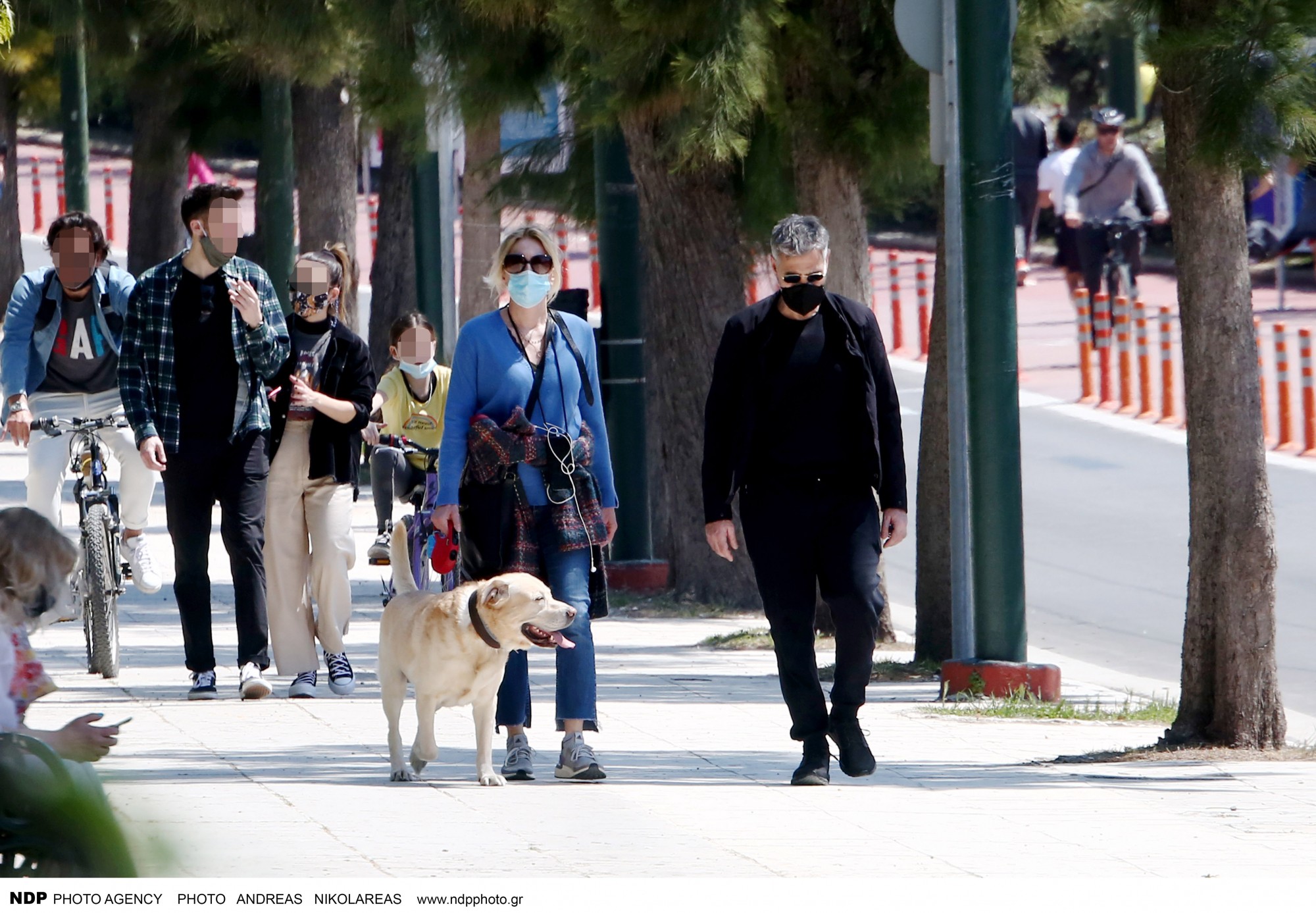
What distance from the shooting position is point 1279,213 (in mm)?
28328

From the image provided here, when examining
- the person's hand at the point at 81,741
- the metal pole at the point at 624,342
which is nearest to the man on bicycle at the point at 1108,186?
the metal pole at the point at 624,342

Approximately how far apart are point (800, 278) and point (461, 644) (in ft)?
5.13

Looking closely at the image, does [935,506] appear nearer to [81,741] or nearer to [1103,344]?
[81,741]

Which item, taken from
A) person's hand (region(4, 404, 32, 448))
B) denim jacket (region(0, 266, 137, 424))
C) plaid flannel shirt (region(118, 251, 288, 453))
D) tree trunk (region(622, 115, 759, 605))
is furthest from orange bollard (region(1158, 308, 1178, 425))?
person's hand (region(4, 404, 32, 448))

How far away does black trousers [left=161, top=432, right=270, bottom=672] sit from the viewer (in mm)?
8547

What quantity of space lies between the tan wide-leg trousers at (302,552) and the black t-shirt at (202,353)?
1.52 ft

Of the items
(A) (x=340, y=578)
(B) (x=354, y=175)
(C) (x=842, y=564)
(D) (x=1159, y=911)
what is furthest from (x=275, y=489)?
(B) (x=354, y=175)

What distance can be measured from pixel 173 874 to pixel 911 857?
8.47ft

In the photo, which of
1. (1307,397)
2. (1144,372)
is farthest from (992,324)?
(1144,372)

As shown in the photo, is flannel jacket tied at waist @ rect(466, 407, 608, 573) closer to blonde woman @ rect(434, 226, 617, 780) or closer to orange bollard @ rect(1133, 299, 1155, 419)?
blonde woman @ rect(434, 226, 617, 780)

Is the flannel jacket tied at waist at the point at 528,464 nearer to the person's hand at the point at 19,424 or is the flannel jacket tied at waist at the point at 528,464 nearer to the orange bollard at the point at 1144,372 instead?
the person's hand at the point at 19,424

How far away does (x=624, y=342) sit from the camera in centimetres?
1305

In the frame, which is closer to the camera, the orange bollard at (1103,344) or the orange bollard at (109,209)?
the orange bollard at (1103,344)

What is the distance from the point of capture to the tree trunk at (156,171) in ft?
57.5
